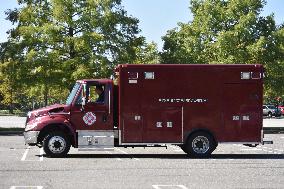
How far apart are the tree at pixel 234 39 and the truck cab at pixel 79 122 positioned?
29.5 meters

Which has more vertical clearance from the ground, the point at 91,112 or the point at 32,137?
the point at 91,112

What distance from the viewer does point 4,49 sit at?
1649 inches

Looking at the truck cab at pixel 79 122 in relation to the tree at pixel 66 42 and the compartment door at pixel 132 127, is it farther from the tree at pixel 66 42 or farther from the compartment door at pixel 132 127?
the tree at pixel 66 42

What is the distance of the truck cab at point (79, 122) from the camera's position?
18188 mm

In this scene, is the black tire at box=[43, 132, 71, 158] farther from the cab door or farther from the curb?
the curb

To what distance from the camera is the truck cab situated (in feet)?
59.7

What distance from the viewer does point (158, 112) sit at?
724 inches

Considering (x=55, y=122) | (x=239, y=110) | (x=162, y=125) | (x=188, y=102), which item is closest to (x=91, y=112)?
(x=55, y=122)

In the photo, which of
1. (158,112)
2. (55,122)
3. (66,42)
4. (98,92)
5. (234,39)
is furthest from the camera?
(234,39)

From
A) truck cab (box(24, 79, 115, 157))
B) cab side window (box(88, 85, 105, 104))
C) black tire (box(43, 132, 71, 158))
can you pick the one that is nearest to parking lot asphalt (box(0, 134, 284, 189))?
black tire (box(43, 132, 71, 158))

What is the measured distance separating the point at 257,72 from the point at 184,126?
2822 millimetres

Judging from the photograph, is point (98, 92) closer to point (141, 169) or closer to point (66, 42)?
point (141, 169)

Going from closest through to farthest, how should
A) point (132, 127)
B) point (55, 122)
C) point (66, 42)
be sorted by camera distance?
1. point (55, 122)
2. point (132, 127)
3. point (66, 42)

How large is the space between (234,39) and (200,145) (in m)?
30.0
